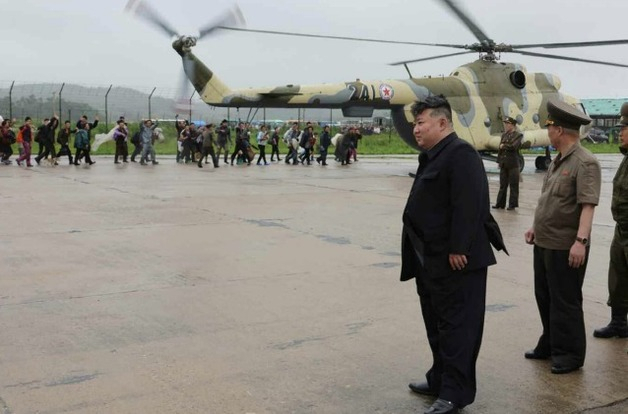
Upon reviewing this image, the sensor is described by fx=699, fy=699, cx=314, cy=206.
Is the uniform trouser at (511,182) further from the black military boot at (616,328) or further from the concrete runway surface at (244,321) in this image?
the black military boot at (616,328)

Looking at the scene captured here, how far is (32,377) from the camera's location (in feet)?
13.3

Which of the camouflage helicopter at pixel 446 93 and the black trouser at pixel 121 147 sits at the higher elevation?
the camouflage helicopter at pixel 446 93

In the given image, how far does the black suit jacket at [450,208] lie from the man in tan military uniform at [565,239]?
2.90 feet

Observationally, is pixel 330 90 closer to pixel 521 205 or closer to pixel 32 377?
pixel 521 205

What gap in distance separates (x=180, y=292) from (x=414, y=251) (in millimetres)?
2850

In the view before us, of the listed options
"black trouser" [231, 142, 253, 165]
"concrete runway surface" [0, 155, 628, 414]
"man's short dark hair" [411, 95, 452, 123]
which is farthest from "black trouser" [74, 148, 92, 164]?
"man's short dark hair" [411, 95, 452, 123]

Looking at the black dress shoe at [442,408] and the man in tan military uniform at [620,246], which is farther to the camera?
the man in tan military uniform at [620,246]

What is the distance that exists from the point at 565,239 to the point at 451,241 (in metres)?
1.18

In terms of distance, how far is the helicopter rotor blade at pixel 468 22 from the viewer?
53.6ft

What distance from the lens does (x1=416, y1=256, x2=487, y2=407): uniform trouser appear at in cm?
367

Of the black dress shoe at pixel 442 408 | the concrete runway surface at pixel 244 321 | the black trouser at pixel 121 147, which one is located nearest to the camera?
the black dress shoe at pixel 442 408

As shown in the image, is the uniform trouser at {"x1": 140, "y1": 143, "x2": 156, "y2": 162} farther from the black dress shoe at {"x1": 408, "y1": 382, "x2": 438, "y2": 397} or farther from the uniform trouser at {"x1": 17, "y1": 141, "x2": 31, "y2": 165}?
the black dress shoe at {"x1": 408, "y1": 382, "x2": 438, "y2": 397}

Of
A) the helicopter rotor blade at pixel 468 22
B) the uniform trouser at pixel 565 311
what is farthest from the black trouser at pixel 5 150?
the uniform trouser at pixel 565 311

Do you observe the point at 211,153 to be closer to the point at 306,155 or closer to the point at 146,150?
the point at 146,150
